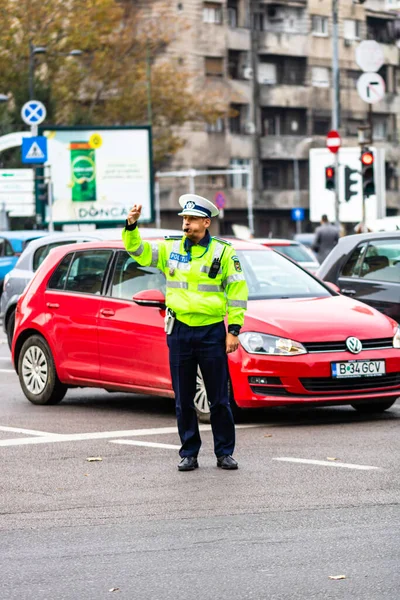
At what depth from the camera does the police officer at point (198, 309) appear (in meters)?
9.81

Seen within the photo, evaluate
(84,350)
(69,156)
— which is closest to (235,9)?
(69,156)

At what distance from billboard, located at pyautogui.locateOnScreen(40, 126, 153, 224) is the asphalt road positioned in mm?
30235

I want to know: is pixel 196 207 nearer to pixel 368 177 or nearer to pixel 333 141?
pixel 368 177

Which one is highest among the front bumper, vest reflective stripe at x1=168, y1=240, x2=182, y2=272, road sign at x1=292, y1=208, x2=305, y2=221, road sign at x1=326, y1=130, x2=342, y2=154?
road sign at x1=326, y1=130, x2=342, y2=154

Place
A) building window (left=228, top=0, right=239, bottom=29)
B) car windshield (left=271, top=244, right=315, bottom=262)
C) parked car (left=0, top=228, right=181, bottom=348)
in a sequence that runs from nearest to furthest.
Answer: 1. parked car (left=0, top=228, right=181, bottom=348)
2. car windshield (left=271, top=244, right=315, bottom=262)
3. building window (left=228, top=0, right=239, bottom=29)

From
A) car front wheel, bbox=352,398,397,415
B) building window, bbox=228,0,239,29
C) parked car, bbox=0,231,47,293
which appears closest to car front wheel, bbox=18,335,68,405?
car front wheel, bbox=352,398,397,415

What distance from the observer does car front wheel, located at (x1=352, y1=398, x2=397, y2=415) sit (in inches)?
509

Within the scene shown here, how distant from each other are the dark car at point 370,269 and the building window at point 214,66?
69486mm

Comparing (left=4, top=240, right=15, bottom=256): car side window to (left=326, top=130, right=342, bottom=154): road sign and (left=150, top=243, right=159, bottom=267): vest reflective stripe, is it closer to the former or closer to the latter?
(left=326, top=130, right=342, bottom=154): road sign

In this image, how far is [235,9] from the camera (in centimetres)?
8838

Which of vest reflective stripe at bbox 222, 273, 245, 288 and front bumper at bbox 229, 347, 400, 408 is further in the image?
front bumper at bbox 229, 347, 400, 408

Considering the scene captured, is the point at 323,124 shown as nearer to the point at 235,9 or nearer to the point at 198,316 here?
the point at 235,9

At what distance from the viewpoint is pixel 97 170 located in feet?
141

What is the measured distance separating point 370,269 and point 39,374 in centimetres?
396
